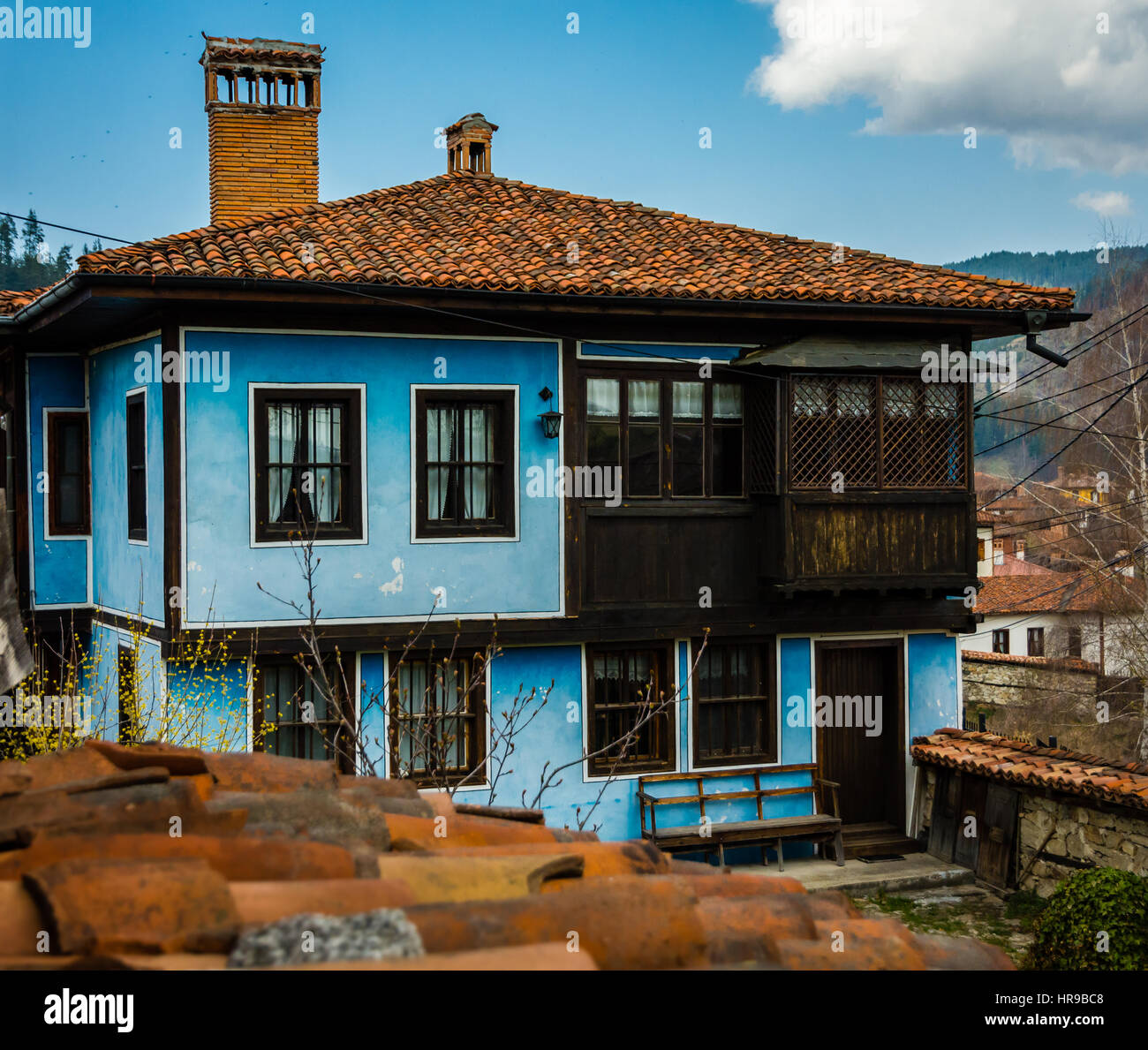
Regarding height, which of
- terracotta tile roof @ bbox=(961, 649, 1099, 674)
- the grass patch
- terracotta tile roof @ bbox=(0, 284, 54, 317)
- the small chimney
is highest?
the small chimney

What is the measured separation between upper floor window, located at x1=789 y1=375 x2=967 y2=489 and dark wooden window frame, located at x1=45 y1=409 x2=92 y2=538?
817cm

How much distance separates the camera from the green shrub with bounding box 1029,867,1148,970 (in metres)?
8.74

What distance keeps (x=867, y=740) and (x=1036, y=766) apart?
2.20m

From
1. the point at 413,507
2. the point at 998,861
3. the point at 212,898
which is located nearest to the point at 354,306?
the point at 413,507

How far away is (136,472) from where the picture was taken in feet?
40.0

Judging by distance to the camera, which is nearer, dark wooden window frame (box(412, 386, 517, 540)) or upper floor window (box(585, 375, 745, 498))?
dark wooden window frame (box(412, 386, 517, 540))

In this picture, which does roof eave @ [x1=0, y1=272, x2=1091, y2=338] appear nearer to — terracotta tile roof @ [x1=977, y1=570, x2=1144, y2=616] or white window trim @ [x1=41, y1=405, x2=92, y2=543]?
white window trim @ [x1=41, y1=405, x2=92, y2=543]

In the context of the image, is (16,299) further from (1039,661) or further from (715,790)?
(1039,661)

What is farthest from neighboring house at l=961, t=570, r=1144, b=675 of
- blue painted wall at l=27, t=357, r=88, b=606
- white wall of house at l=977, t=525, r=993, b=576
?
blue painted wall at l=27, t=357, r=88, b=606

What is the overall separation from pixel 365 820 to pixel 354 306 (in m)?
9.06

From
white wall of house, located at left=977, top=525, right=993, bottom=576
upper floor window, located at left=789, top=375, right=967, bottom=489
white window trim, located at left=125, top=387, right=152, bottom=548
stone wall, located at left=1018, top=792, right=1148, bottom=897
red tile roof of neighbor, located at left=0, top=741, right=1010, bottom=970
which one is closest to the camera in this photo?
red tile roof of neighbor, located at left=0, top=741, right=1010, bottom=970

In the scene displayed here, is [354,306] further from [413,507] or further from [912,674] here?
[912,674]

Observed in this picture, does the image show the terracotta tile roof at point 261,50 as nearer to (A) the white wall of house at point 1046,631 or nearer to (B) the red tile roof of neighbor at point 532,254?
(B) the red tile roof of neighbor at point 532,254

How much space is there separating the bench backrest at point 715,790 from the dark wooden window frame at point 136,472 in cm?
586
